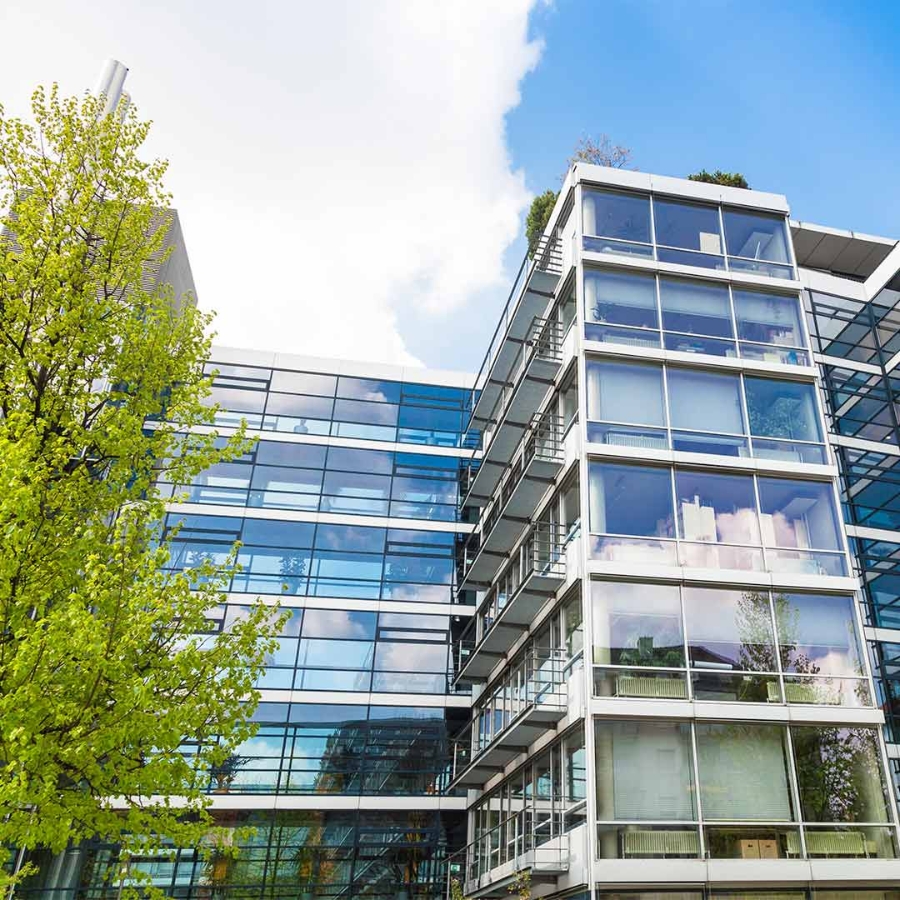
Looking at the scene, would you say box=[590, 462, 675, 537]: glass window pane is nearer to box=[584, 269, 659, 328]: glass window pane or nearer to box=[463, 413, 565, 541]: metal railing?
box=[463, 413, 565, 541]: metal railing

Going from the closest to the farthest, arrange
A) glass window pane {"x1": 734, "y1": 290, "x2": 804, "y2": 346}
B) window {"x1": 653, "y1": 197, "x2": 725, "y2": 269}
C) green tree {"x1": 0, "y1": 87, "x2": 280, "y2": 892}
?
green tree {"x1": 0, "y1": 87, "x2": 280, "y2": 892} < glass window pane {"x1": 734, "y1": 290, "x2": 804, "y2": 346} < window {"x1": 653, "y1": 197, "x2": 725, "y2": 269}

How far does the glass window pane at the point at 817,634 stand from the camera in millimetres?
17016

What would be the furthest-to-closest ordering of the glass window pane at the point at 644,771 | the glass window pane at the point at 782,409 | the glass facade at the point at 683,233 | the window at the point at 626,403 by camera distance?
the glass facade at the point at 683,233 < the glass window pane at the point at 782,409 < the window at the point at 626,403 < the glass window pane at the point at 644,771

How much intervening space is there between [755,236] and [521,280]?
23.1ft

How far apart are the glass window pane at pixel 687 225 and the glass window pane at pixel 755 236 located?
0.39m

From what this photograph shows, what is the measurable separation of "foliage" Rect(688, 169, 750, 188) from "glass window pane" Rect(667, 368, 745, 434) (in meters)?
8.97

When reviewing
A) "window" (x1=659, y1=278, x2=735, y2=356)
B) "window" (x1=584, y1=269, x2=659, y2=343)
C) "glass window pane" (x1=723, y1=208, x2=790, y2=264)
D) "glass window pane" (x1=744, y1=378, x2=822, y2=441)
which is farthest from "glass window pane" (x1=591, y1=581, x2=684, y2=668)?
"glass window pane" (x1=723, y1=208, x2=790, y2=264)

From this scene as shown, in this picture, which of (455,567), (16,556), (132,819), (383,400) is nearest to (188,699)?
Answer: (132,819)

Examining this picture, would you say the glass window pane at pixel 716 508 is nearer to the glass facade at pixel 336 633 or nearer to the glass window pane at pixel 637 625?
the glass window pane at pixel 637 625

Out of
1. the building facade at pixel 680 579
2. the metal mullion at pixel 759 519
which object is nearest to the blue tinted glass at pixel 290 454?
the building facade at pixel 680 579

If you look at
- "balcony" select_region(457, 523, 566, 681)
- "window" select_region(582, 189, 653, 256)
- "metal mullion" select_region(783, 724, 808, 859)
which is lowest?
"metal mullion" select_region(783, 724, 808, 859)

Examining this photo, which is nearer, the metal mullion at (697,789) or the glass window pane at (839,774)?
the metal mullion at (697,789)

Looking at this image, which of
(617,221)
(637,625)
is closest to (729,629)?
(637,625)

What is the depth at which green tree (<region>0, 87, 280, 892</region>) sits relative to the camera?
8.96 meters
